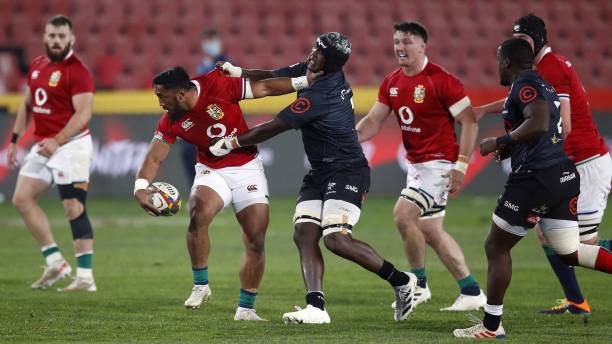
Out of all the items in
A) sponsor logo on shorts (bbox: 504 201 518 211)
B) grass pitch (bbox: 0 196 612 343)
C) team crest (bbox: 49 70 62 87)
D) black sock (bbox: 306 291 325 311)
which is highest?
team crest (bbox: 49 70 62 87)

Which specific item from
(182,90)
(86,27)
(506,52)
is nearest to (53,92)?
(182,90)

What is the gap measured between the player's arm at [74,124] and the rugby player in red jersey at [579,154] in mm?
3858

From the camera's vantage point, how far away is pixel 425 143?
8.94 m

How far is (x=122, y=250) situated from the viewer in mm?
12820

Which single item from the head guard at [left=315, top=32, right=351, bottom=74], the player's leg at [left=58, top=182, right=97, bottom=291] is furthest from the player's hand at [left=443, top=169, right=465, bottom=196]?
the player's leg at [left=58, top=182, right=97, bottom=291]

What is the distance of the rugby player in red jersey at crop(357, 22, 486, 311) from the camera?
876 cm

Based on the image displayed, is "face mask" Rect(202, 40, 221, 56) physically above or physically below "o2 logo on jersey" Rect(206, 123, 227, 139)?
below

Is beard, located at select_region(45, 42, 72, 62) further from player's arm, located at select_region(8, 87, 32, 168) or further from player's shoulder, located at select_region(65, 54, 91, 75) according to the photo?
player's arm, located at select_region(8, 87, 32, 168)

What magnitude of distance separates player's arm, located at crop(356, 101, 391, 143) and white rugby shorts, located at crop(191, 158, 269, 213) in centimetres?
106

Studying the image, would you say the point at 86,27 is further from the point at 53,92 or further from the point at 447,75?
the point at 447,75

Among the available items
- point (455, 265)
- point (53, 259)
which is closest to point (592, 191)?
point (455, 265)

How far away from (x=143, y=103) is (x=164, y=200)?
1106cm

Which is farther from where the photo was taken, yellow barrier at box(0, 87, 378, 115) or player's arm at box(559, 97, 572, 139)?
yellow barrier at box(0, 87, 378, 115)

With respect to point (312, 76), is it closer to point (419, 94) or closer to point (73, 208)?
point (419, 94)
